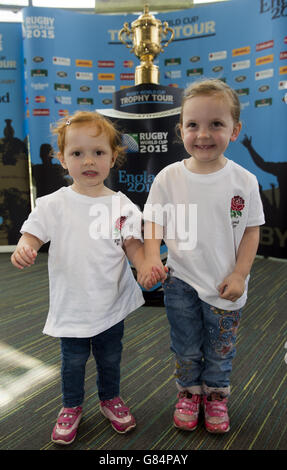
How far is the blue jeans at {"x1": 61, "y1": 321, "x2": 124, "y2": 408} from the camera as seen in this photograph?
1252 mm

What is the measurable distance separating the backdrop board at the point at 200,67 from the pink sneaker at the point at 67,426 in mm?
2900

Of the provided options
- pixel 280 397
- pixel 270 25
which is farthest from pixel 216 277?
pixel 270 25

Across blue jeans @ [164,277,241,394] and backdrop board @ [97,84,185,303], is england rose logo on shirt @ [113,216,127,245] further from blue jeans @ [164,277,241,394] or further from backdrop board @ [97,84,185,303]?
backdrop board @ [97,84,185,303]

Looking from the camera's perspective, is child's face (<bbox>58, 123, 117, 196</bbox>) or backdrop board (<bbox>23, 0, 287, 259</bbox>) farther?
backdrop board (<bbox>23, 0, 287, 259</bbox>)

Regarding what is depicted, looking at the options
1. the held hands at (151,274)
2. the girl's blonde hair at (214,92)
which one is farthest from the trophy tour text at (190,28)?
the held hands at (151,274)

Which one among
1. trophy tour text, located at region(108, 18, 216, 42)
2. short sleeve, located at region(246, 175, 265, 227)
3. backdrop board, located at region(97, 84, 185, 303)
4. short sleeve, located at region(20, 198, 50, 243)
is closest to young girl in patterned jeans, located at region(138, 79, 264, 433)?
short sleeve, located at region(246, 175, 265, 227)

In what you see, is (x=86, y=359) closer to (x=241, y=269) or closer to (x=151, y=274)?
(x=151, y=274)

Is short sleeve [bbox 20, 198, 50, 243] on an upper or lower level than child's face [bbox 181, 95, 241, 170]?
lower

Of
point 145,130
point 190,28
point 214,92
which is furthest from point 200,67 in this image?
point 214,92

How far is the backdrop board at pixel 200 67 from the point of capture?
358 cm

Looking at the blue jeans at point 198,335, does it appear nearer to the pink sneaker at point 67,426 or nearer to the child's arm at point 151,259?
the child's arm at point 151,259

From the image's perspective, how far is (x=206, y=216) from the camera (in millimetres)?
1192

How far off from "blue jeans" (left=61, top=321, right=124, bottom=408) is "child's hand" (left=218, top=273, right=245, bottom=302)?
36cm
